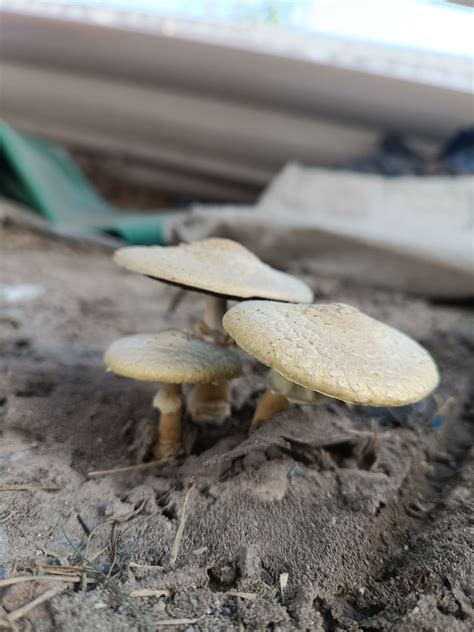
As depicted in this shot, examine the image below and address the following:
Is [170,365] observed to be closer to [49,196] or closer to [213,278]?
[213,278]

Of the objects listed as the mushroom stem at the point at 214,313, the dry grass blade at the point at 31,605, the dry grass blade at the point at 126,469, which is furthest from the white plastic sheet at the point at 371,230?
the dry grass blade at the point at 31,605

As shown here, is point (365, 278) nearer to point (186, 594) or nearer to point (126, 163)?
point (186, 594)

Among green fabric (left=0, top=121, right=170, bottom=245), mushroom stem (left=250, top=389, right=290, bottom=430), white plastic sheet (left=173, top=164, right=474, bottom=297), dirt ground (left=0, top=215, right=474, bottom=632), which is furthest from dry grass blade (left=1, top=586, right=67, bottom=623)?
green fabric (left=0, top=121, right=170, bottom=245)

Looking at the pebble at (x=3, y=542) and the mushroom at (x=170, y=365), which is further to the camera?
the mushroom at (x=170, y=365)

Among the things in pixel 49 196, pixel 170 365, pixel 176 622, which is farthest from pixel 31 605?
pixel 49 196

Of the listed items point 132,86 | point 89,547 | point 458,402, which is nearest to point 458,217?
point 458,402

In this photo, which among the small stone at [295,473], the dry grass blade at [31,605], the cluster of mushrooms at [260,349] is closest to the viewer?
the dry grass blade at [31,605]

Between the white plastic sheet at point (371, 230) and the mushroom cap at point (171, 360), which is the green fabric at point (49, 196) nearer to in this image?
the white plastic sheet at point (371, 230)
